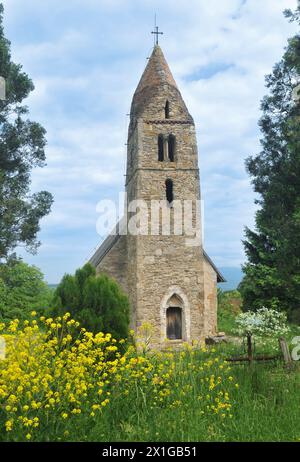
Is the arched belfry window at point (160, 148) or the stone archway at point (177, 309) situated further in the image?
the arched belfry window at point (160, 148)

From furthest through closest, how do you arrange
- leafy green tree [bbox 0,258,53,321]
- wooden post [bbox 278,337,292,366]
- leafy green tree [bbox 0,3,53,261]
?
leafy green tree [bbox 0,258,53,321] → leafy green tree [bbox 0,3,53,261] → wooden post [bbox 278,337,292,366]

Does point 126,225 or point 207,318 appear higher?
point 126,225

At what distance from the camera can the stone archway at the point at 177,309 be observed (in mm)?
19234

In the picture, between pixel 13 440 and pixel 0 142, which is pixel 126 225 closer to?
pixel 0 142

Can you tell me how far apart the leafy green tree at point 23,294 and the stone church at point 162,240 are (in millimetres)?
5192

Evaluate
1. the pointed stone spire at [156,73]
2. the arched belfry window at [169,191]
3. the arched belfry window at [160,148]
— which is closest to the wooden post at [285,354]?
the arched belfry window at [169,191]

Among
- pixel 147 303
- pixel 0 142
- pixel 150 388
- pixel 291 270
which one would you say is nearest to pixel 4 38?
pixel 0 142

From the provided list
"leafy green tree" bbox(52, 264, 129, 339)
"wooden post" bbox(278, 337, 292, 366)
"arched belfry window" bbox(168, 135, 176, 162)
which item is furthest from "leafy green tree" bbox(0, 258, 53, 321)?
"wooden post" bbox(278, 337, 292, 366)

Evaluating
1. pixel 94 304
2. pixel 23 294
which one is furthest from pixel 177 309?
pixel 23 294

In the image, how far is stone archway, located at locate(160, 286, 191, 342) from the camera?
63.1ft

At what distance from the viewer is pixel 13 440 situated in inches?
220

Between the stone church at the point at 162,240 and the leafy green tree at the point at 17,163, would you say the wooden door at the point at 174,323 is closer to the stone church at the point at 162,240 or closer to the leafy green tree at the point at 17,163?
the stone church at the point at 162,240

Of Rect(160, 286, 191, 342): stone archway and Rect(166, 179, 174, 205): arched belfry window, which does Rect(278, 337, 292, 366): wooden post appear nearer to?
Rect(160, 286, 191, 342): stone archway
